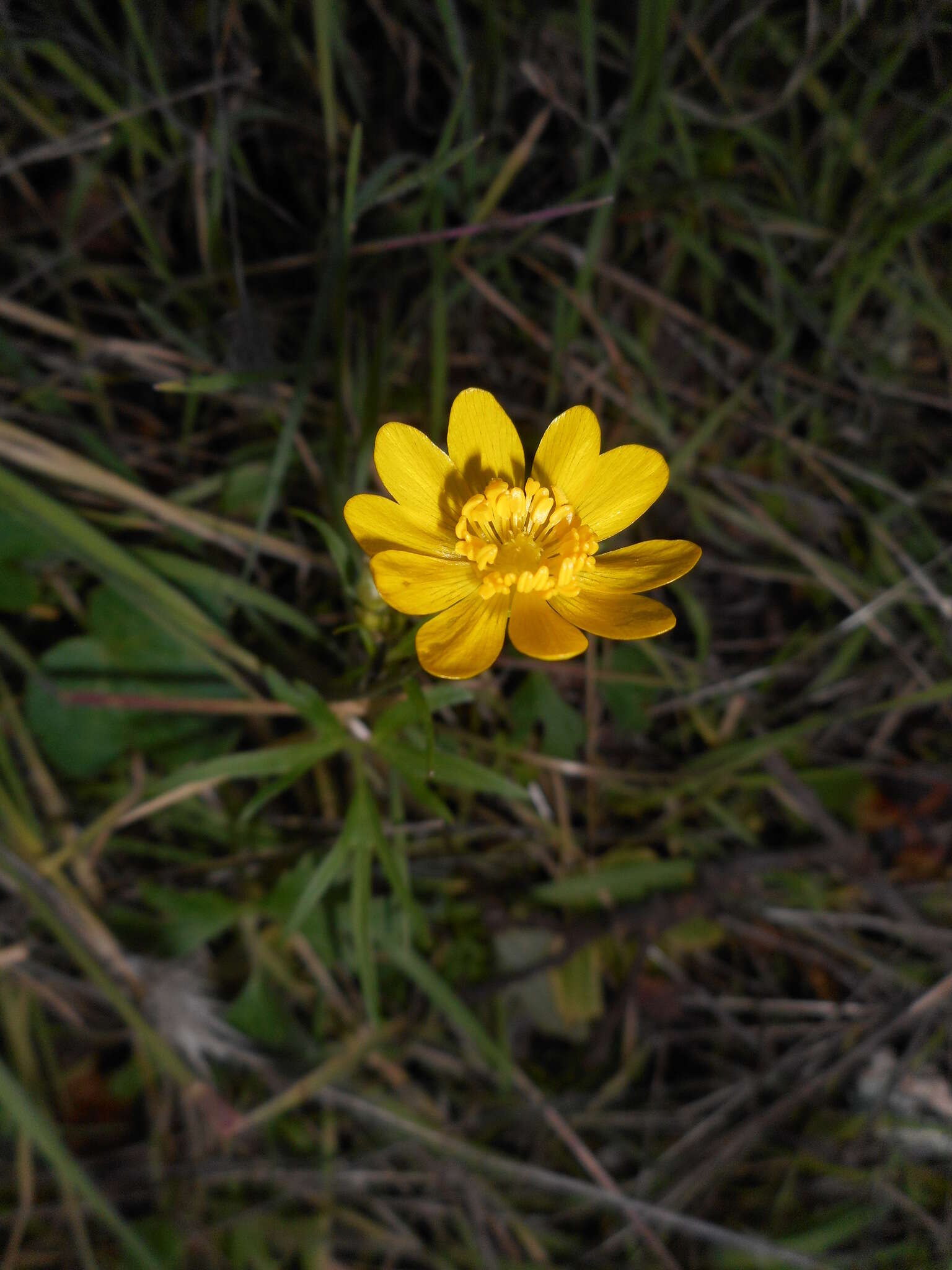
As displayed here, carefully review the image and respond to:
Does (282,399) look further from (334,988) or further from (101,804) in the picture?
(334,988)

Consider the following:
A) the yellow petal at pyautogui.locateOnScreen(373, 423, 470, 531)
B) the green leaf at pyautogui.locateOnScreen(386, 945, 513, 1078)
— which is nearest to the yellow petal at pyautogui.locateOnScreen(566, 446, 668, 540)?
the yellow petal at pyautogui.locateOnScreen(373, 423, 470, 531)

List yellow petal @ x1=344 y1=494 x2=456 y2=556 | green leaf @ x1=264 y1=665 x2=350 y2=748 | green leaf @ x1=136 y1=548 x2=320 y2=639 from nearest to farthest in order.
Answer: yellow petal @ x1=344 y1=494 x2=456 y2=556
green leaf @ x1=264 y1=665 x2=350 y2=748
green leaf @ x1=136 y1=548 x2=320 y2=639

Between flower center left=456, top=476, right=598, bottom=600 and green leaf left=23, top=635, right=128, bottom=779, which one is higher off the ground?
flower center left=456, top=476, right=598, bottom=600

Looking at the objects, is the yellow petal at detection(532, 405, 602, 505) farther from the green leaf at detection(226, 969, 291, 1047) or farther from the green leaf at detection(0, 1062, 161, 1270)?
the green leaf at detection(0, 1062, 161, 1270)

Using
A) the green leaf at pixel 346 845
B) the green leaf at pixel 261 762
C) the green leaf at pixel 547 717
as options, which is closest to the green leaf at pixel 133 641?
the green leaf at pixel 261 762

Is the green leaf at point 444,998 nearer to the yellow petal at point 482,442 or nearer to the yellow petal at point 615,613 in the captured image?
the yellow petal at point 615,613

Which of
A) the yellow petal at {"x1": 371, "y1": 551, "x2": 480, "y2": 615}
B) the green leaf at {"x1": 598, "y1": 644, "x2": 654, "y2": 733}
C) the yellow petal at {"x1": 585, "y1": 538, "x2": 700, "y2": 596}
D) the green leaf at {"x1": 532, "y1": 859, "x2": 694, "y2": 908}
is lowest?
the green leaf at {"x1": 532, "y1": 859, "x2": 694, "y2": 908}

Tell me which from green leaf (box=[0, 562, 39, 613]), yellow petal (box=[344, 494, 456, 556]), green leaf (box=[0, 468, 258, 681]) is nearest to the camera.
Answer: yellow petal (box=[344, 494, 456, 556])
